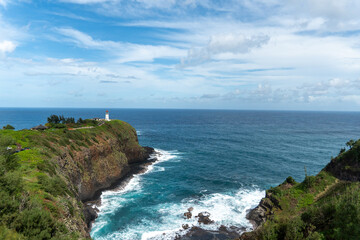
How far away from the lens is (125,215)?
38.0 m

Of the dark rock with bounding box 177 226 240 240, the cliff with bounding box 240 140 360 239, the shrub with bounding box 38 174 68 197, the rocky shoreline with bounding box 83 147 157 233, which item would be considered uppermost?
the shrub with bounding box 38 174 68 197

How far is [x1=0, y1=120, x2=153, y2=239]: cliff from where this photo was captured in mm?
15297

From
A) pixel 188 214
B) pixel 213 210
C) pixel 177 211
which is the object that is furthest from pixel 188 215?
pixel 213 210

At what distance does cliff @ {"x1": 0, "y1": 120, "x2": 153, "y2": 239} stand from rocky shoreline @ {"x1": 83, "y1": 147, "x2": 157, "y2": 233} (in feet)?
1.12

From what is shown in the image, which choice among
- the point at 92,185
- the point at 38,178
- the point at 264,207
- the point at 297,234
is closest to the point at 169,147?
the point at 92,185

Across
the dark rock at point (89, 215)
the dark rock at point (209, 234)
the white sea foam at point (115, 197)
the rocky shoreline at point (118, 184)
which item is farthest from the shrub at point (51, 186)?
the dark rock at point (209, 234)

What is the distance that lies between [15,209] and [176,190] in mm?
→ 37367

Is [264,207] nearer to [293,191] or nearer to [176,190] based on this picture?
[293,191]

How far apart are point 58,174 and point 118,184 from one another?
22926mm

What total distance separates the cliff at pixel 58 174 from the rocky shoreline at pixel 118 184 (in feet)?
1.12

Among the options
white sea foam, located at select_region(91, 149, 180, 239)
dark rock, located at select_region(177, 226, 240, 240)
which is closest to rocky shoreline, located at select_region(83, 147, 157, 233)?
white sea foam, located at select_region(91, 149, 180, 239)

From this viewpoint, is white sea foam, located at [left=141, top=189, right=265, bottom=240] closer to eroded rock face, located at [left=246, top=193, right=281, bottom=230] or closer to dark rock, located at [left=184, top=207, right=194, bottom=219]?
dark rock, located at [left=184, top=207, right=194, bottom=219]

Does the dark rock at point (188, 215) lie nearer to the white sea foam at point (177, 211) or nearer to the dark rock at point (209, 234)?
the white sea foam at point (177, 211)

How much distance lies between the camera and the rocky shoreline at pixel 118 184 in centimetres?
3569
